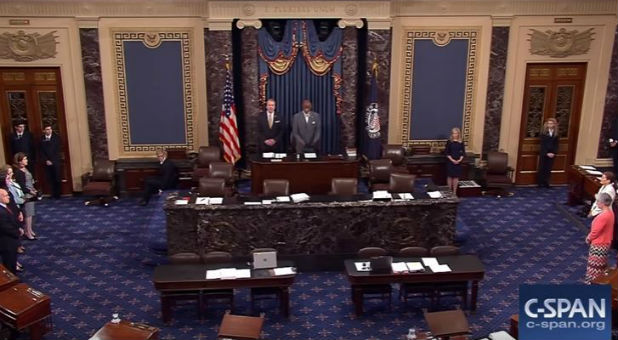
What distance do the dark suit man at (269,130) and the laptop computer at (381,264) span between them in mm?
5248

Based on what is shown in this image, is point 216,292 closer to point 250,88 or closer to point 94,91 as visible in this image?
point 250,88

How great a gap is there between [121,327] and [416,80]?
28.8 ft

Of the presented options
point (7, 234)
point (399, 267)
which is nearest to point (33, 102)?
point (7, 234)

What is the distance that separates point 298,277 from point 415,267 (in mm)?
2178

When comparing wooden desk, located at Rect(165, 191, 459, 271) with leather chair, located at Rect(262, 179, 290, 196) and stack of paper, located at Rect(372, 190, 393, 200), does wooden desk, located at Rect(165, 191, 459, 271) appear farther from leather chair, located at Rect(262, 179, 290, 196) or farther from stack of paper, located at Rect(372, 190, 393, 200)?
leather chair, located at Rect(262, 179, 290, 196)

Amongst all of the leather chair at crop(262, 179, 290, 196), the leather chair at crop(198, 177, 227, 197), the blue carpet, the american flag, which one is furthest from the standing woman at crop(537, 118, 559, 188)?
the leather chair at crop(198, 177, 227, 197)

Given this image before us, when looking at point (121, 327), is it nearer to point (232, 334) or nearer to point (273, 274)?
point (232, 334)

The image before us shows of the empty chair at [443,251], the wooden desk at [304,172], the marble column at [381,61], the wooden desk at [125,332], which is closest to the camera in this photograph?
the wooden desk at [125,332]

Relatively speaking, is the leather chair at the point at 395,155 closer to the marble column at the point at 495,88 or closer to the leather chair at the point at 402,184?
the marble column at the point at 495,88

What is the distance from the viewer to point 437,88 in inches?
579

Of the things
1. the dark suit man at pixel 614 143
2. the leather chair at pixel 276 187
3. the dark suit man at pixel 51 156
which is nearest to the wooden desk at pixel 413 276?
the leather chair at pixel 276 187

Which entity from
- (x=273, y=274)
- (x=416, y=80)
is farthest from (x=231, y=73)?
(x=273, y=274)

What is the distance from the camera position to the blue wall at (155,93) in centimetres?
1411

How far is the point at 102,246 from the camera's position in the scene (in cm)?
1191
